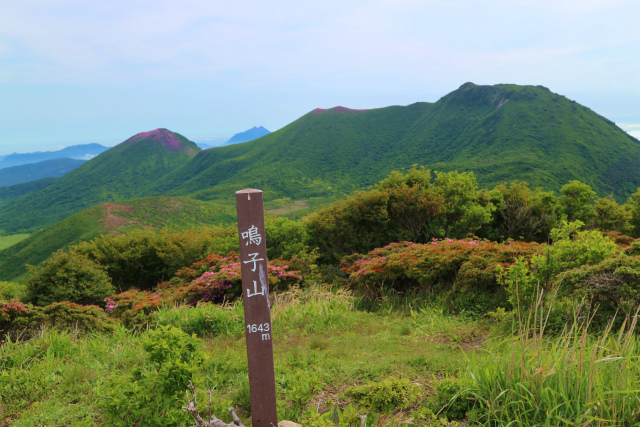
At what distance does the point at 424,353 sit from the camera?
4.13 metres

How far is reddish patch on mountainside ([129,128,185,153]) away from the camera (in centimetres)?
12344

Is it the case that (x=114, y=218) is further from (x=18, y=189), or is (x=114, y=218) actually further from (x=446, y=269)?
(x=18, y=189)

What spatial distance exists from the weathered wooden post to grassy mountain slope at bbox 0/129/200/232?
9601 cm

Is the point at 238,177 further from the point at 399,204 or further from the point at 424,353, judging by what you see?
the point at 424,353

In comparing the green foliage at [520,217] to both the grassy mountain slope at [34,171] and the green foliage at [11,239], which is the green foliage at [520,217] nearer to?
the green foliage at [11,239]

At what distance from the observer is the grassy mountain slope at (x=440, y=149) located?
54.6m

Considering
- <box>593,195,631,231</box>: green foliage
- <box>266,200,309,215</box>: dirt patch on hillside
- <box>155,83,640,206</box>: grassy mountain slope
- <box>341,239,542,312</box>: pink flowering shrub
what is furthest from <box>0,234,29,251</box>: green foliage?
<box>593,195,631,231</box>: green foliage

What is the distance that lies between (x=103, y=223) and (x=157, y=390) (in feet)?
145

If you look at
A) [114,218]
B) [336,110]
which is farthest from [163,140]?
[114,218]

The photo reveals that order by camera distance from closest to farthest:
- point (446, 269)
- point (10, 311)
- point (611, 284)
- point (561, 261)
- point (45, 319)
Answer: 1. point (611, 284)
2. point (561, 261)
3. point (10, 311)
4. point (45, 319)
5. point (446, 269)

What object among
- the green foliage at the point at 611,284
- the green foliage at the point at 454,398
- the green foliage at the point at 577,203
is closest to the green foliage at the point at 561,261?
the green foliage at the point at 611,284

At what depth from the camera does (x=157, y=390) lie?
2.42m

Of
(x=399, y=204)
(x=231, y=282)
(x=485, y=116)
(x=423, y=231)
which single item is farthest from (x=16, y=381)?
(x=485, y=116)

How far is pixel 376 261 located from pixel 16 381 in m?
5.40
